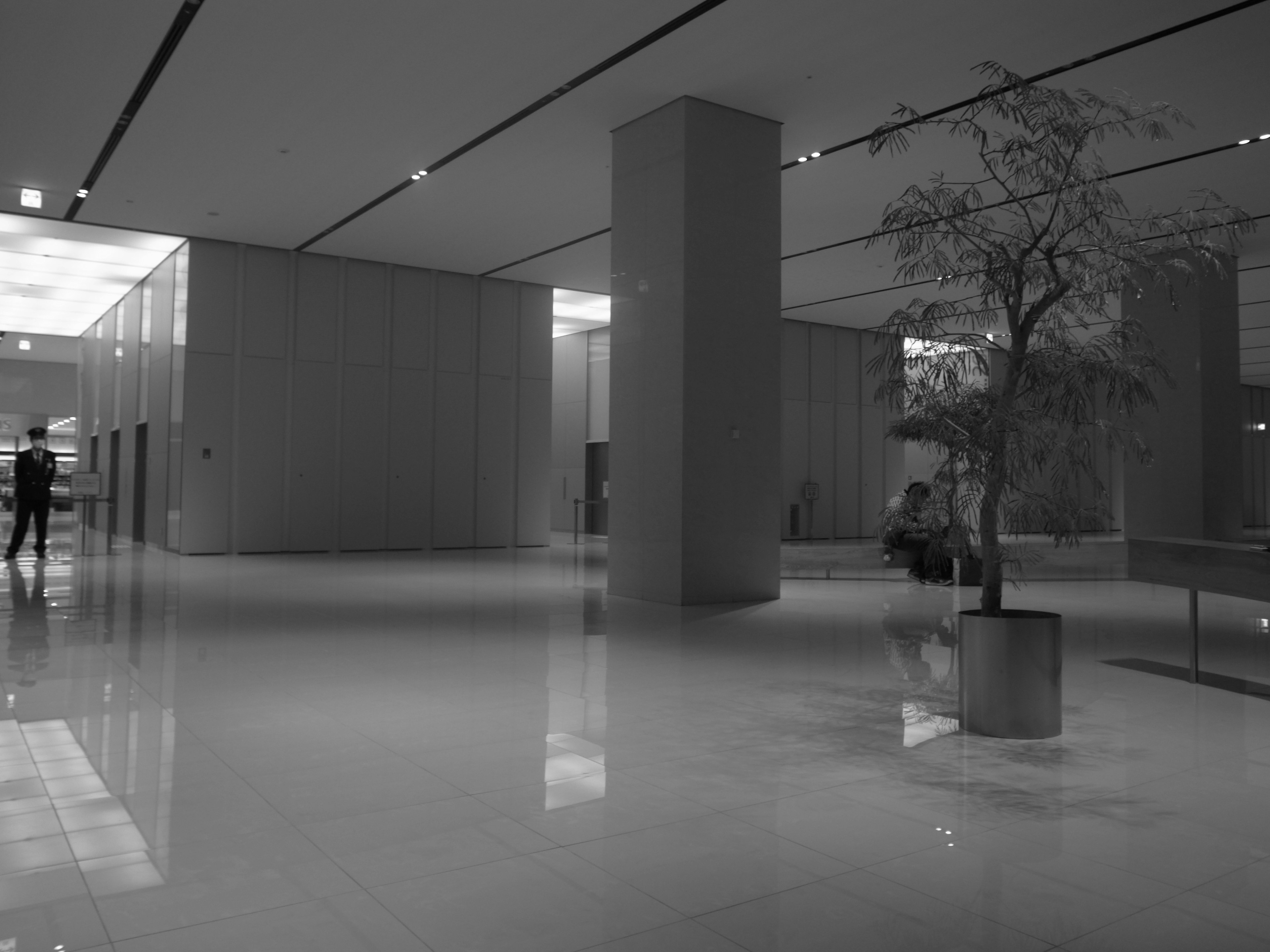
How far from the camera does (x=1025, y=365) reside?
214 inches

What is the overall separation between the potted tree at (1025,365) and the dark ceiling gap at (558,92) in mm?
4228

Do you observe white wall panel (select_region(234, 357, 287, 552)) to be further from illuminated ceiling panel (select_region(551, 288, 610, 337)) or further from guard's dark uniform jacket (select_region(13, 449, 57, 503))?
illuminated ceiling panel (select_region(551, 288, 610, 337))

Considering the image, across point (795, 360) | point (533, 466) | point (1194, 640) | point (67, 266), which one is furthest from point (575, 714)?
point (795, 360)

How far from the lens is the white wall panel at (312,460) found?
61.2 feet

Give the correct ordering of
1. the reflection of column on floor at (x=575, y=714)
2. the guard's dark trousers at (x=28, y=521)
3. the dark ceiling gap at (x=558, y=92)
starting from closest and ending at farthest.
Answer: the reflection of column on floor at (x=575, y=714)
the dark ceiling gap at (x=558, y=92)
the guard's dark trousers at (x=28, y=521)

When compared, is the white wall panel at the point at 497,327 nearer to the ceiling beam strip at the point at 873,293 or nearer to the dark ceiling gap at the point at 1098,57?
the ceiling beam strip at the point at 873,293

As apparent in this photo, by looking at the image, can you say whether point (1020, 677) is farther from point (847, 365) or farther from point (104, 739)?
point (847, 365)

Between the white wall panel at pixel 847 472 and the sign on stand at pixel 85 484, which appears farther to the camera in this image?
the white wall panel at pixel 847 472

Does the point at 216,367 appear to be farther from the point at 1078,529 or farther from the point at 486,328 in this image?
the point at 1078,529

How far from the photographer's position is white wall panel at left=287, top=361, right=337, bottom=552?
18.7 meters

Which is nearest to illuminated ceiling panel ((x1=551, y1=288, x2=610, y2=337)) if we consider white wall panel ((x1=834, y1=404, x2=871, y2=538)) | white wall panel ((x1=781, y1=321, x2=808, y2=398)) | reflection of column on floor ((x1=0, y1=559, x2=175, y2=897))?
white wall panel ((x1=781, y1=321, x2=808, y2=398))

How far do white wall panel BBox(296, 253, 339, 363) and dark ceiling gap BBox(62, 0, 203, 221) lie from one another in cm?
400

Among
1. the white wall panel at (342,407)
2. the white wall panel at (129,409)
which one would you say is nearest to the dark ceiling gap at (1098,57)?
the white wall panel at (342,407)

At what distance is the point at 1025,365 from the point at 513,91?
7581mm
